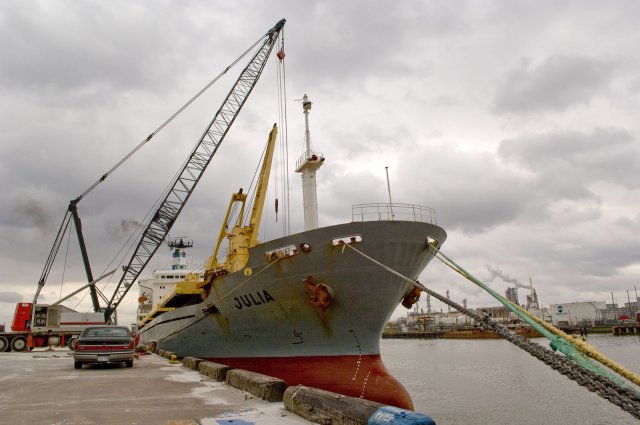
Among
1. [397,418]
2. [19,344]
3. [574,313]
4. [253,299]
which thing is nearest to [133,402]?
[397,418]

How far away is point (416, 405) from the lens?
1836cm

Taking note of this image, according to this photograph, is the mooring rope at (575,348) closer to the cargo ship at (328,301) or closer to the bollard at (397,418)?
the bollard at (397,418)

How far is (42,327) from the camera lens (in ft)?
101

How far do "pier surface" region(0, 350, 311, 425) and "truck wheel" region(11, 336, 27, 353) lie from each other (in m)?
22.2

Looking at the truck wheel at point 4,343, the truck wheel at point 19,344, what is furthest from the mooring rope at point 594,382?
the truck wheel at point 4,343

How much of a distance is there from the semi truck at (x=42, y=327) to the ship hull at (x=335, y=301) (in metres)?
22.2

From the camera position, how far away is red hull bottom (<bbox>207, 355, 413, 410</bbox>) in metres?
12.6

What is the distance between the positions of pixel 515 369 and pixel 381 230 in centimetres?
2730

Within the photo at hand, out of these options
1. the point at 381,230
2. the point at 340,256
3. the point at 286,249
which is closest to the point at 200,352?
the point at 286,249

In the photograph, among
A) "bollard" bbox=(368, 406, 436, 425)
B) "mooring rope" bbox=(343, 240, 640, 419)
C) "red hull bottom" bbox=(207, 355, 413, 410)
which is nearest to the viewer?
"bollard" bbox=(368, 406, 436, 425)

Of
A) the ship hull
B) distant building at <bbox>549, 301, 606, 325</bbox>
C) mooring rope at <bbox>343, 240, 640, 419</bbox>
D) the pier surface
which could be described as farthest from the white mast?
distant building at <bbox>549, 301, 606, 325</bbox>

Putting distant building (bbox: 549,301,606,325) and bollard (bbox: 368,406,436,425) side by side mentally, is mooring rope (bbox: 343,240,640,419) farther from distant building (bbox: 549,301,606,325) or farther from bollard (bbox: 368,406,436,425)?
distant building (bbox: 549,301,606,325)

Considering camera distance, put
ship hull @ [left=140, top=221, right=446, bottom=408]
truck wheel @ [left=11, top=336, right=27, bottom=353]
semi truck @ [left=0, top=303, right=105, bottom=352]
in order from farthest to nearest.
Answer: semi truck @ [left=0, top=303, right=105, bottom=352]
truck wheel @ [left=11, top=336, right=27, bottom=353]
ship hull @ [left=140, top=221, right=446, bottom=408]

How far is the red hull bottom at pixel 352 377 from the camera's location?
495 inches
